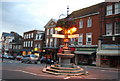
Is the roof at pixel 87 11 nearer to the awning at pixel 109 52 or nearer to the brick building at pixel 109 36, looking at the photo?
the brick building at pixel 109 36

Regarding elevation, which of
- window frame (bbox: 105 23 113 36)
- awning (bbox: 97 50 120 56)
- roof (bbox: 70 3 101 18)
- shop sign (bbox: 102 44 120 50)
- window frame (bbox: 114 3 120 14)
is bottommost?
awning (bbox: 97 50 120 56)

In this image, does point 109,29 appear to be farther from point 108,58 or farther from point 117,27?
point 108,58

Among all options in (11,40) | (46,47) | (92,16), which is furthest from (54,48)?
(11,40)

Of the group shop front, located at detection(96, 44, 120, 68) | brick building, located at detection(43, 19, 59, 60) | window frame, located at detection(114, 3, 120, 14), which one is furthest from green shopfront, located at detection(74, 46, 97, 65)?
brick building, located at detection(43, 19, 59, 60)

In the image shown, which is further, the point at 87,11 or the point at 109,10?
the point at 87,11

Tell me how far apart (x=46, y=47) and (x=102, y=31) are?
19.4 m

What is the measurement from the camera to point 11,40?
6906cm

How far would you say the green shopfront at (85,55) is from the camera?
2839 centimetres

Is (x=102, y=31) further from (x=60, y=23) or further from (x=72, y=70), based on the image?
(x=72, y=70)

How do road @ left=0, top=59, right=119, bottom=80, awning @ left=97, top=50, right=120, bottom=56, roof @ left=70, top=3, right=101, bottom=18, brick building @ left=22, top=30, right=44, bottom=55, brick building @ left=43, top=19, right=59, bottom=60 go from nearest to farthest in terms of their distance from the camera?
road @ left=0, top=59, right=119, bottom=80, awning @ left=97, top=50, right=120, bottom=56, roof @ left=70, top=3, right=101, bottom=18, brick building @ left=43, top=19, right=59, bottom=60, brick building @ left=22, top=30, right=44, bottom=55

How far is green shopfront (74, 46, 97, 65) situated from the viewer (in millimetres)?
28391

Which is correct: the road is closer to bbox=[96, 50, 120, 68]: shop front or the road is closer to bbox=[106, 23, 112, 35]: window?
bbox=[96, 50, 120, 68]: shop front

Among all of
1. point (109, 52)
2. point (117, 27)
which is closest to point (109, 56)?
point (109, 52)

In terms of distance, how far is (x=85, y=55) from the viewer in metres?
30.8
